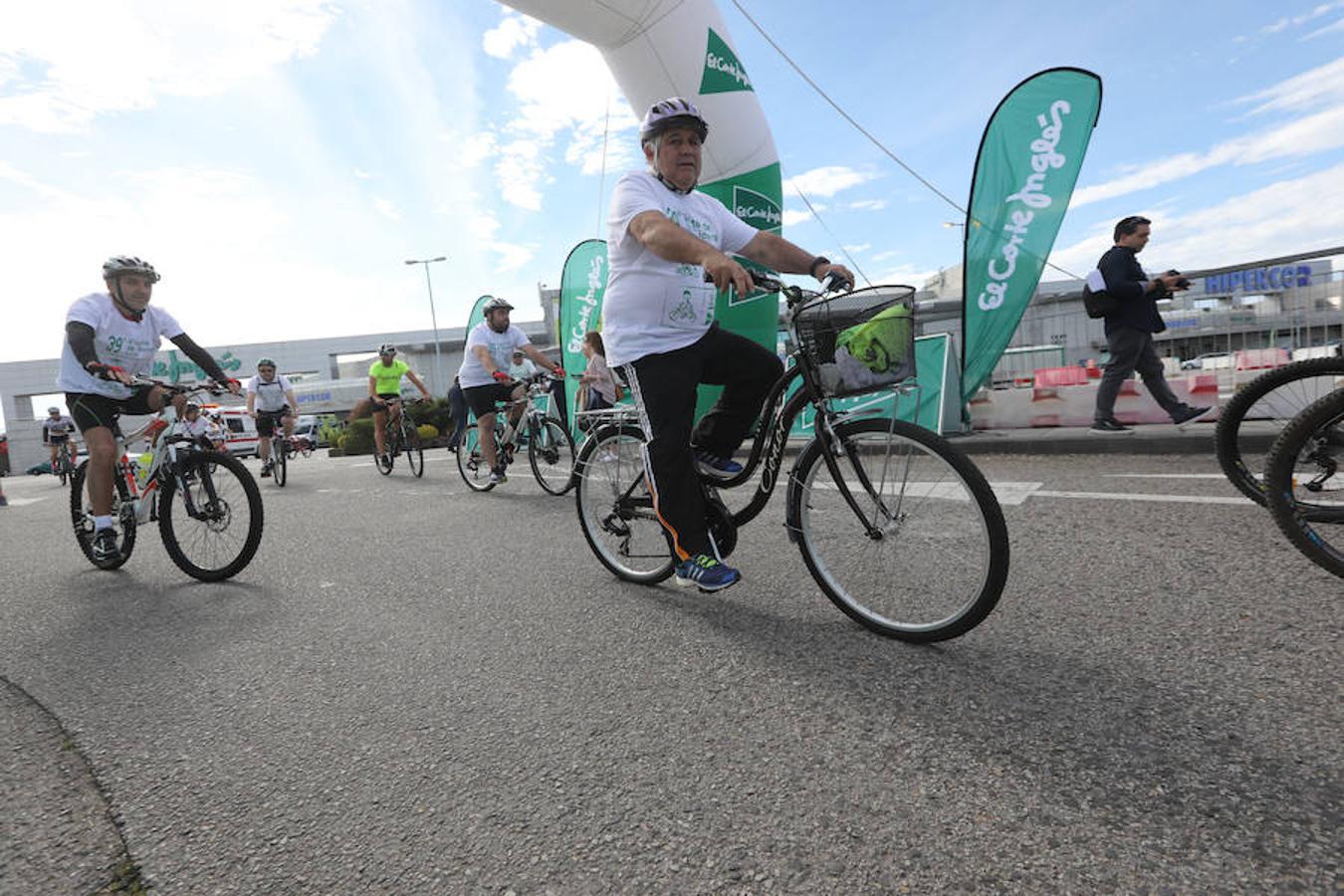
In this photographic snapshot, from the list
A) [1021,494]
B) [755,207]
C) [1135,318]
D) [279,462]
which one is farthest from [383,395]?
[1135,318]

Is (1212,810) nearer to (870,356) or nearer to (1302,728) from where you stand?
(1302,728)

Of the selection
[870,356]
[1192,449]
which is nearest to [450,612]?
[870,356]

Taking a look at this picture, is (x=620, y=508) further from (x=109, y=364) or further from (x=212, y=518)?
(x=109, y=364)

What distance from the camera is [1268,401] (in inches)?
121

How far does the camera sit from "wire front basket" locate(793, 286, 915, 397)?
217 centimetres

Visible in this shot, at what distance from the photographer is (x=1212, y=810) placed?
1308 mm

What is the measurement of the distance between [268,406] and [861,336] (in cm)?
1053

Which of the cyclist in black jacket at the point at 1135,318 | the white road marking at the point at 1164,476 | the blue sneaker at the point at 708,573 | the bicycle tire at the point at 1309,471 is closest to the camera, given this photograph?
the bicycle tire at the point at 1309,471

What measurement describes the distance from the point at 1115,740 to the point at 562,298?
964 centimetres

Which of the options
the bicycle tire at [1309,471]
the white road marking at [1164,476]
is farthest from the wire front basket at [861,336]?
the white road marking at [1164,476]

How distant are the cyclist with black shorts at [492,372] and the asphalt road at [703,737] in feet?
12.9

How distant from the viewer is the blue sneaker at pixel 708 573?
2.64 metres

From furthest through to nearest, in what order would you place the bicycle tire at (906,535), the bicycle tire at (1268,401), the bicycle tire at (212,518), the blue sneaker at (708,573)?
1. the bicycle tire at (212,518)
2. the bicycle tire at (1268,401)
3. the blue sneaker at (708,573)
4. the bicycle tire at (906,535)

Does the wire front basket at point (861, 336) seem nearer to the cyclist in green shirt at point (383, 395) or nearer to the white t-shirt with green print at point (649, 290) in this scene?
the white t-shirt with green print at point (649, 290)
